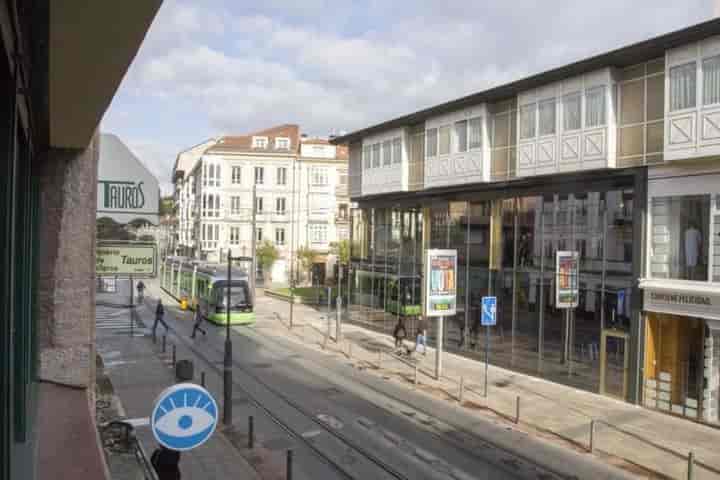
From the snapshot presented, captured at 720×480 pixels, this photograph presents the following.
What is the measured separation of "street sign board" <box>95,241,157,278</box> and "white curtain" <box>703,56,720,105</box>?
1505 cm

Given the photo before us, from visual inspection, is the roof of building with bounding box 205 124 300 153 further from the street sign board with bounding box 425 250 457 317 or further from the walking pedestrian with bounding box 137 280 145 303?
the street sign board with bounding box 425 250 457 317

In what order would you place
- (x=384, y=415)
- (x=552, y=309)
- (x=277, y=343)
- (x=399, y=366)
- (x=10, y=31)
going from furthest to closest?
(x=277, y=343), (x=399, y=366), (x=552, y=309), (x=384, y=415), (x=10, y=31)

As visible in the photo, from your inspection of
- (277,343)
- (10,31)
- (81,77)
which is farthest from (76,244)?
(277,343)

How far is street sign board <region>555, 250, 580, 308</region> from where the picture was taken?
2156 centimetres

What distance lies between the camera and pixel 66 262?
860 cm


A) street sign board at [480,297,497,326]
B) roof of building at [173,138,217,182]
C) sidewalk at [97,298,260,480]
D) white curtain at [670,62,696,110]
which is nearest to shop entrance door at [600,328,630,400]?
street sign board at [480,297,497,326]

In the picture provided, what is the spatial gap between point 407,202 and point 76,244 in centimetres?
2447

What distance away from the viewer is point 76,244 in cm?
869

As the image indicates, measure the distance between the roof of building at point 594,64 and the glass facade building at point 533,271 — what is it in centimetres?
357

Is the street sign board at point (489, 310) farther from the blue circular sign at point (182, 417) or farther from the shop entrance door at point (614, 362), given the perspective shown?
the blue circular sign at point (182, 417)

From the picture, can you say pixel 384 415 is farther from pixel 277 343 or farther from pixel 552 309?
pixel 277 343

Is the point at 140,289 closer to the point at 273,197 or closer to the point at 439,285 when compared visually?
the point at 273,197

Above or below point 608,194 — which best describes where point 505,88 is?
above

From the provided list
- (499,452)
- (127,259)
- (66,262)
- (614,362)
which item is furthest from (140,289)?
(66,262)
